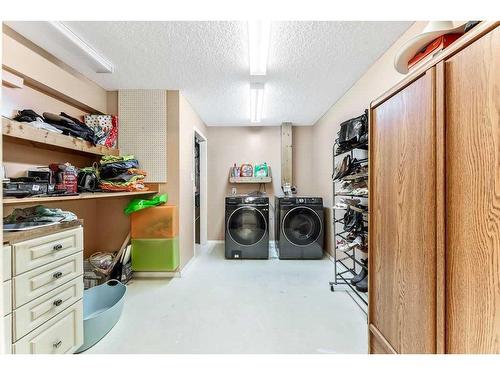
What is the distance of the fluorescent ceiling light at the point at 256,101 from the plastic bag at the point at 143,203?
5.51 ft

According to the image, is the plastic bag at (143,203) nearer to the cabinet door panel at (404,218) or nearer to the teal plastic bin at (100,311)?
the teal plastic bin at (100,311)

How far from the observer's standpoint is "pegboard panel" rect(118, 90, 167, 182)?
103 inches

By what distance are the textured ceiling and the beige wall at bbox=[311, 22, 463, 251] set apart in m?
0.08

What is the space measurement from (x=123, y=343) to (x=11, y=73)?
2.15 meters

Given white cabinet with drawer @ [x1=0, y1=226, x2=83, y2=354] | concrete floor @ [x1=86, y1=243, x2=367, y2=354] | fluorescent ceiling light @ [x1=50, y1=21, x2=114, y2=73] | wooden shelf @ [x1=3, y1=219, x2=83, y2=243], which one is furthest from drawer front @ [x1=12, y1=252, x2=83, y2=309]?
fluorescent ceiling light @ [x1=50, y1=21, x2=114, y2=73]

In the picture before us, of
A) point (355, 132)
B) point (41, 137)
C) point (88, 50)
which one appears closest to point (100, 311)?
point (41, 137)

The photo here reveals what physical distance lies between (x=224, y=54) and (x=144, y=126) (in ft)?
4.50

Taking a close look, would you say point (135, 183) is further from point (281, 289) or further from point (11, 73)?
point (281, 289)

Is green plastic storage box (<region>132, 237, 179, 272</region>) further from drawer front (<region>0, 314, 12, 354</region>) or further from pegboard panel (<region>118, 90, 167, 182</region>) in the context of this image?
drawer front (<region>0, 314, 12, 354</region>)

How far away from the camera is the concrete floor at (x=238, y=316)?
151cm

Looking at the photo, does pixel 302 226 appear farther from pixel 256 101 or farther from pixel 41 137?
pixel 41 137
